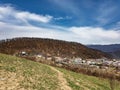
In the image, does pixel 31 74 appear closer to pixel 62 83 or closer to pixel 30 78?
pixel 30 78

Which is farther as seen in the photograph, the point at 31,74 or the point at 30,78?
the point at 31,74

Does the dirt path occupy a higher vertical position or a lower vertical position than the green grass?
lower

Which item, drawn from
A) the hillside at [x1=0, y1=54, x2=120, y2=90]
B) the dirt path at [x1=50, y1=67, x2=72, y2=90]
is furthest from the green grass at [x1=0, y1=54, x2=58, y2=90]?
the dirt path at [x1=50, y1=67, x2=72, y2=90]

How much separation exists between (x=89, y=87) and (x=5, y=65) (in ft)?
58.9

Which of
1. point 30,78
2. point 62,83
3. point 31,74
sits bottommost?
point 62,83

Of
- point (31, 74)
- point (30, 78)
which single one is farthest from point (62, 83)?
point (30, 78)

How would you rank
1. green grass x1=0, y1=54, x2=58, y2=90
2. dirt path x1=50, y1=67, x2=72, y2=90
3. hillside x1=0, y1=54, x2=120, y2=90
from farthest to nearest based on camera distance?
1. dirt path x1=50, y1=67, x2=72, y2=90
2. green grass x1=0, y1=54, x2=58, y2=90
3. hillside x1=0, y1=54, x2=120, y2=90

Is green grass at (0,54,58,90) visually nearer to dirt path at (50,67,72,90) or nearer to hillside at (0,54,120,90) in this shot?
hillside at (0,54,120,90)

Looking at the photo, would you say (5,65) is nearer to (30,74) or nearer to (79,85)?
(30,74)

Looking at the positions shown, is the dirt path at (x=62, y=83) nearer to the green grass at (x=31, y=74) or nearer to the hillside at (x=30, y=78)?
the hillside at (x=30, y=78)

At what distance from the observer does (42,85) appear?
146 feet

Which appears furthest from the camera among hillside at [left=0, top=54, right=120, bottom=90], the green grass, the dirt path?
the dirt path

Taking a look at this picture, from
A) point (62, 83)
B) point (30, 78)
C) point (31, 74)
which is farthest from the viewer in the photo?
point (31, 74)

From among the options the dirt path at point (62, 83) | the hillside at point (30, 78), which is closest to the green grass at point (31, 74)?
the hillside at point (30, 78)
